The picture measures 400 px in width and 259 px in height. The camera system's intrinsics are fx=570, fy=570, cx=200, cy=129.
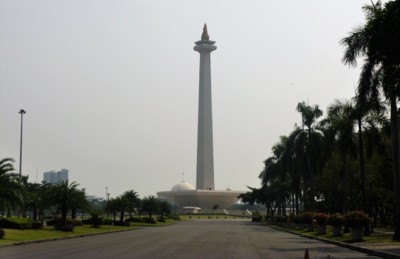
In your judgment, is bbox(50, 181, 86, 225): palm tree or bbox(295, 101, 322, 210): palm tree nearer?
bbox(50, 181, 86, 225): palm tree

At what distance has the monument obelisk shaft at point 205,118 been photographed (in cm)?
13888

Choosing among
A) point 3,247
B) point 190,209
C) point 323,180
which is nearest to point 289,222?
point 323,180

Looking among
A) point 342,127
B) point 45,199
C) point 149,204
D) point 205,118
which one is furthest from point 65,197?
point 205,118

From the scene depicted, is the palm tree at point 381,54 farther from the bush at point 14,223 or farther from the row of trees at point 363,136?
the bush at point 14,223

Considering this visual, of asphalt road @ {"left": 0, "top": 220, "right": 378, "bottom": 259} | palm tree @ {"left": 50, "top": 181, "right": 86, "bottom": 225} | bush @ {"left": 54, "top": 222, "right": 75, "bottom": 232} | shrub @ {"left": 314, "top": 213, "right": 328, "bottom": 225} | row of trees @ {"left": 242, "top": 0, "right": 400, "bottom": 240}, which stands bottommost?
asphalt road @ {"left": 0, "top": 220, "right": 378, "bottom": 259}

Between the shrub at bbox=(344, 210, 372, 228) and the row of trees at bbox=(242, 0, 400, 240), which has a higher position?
the row of trees at bbox=(242, 0, 400, 240)

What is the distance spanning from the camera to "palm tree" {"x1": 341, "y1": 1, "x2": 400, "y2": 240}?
76.9ft

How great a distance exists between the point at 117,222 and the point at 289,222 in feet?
64.8

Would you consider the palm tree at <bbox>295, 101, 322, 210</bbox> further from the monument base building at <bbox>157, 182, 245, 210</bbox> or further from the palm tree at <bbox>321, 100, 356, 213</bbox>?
the monument base building at <bbox>157, 182, 245, 210</bbox>

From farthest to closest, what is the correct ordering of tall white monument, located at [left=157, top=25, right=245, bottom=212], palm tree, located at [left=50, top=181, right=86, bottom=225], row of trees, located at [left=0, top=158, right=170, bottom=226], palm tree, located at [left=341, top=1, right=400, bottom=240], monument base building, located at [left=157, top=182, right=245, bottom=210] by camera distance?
1. monument base building, located at [left=157, top=182, right=245, bottom=210]
2. tall white monument, located at [left=157, top=25, right=245, bottom=212]
3. palm tree, located at [left=50, top=181, right=86, bottom=225]
4. row of trees, located at [left=0, top=158, right=170, bottom=226]
5. palm tree, located at [left=341, top=1, right=400, bottom=240]

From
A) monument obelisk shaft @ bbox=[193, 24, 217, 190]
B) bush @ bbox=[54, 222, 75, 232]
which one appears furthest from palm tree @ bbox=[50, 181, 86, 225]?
monument obelisk shaft @ bbox=[193, 24, 217, 190]

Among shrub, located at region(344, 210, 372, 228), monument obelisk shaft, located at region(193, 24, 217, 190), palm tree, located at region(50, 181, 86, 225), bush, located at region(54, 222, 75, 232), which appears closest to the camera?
shrub, located at region(344, 210, 372, 228)

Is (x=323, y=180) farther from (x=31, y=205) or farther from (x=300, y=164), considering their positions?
(x=31, y=205)

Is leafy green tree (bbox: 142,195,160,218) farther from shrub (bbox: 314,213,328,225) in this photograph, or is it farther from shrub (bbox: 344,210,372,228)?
shrub (bbox: 344,210,372,228)
